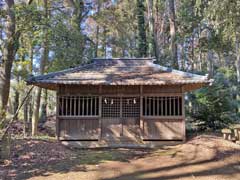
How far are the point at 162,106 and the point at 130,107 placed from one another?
1.26 m

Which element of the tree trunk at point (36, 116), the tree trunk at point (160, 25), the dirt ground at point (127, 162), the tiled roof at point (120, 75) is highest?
the tree trunk at point (160, 25)

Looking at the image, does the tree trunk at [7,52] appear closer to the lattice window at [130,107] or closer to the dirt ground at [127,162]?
the dirt ground at [127,162]

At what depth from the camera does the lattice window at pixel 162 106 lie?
11258 millimetres

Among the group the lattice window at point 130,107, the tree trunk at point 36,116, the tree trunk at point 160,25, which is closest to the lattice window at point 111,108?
the lattice window at point 130,107

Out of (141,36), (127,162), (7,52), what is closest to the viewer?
(127,162)

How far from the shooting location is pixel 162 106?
11.3 metres

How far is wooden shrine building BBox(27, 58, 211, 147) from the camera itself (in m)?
11.2

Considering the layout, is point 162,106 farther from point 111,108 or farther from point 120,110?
point 111,108

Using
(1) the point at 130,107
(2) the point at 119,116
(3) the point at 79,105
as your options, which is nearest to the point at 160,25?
(1) the point at 130,107

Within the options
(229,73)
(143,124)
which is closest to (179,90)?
(143,124)

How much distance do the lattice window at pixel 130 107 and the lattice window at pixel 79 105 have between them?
107 cm

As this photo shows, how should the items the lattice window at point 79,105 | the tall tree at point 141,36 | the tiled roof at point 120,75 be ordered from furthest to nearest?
the tall tree at point 141,36 → the lattice window at point 79,105 → the tiled roof at point 120,75

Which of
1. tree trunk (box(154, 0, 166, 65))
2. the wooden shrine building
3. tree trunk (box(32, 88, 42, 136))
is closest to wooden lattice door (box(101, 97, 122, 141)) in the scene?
the wooden shrine building

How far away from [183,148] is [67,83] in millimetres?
4751
